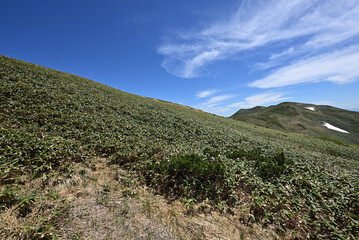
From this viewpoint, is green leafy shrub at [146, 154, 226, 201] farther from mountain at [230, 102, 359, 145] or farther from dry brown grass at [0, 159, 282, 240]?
mountain at [230, 102, 359, 145]

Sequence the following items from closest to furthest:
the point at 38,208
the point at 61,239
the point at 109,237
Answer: the point at 61,239, the point at 109,237, the point at 38,208

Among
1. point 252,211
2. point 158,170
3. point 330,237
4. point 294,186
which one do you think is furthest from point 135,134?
point 330,237

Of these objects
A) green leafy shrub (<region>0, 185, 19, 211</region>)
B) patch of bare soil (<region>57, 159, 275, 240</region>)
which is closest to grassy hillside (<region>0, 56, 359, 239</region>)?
green leafy shrub (<region>0, 185, 19, 211</region>)

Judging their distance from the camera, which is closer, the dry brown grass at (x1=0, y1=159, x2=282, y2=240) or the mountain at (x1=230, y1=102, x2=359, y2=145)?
the dry brown grass at (x1=0, y1=159, x2=282, y2=240)

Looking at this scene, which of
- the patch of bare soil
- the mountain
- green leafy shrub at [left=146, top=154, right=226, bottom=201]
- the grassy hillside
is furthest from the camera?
the mountain

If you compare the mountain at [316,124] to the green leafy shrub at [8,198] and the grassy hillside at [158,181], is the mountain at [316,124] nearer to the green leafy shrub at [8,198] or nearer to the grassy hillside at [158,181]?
the grassy hillside at [158,181]

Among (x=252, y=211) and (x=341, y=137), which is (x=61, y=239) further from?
(x=341, y=137)

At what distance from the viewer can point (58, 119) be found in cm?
978

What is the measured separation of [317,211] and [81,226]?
7994 millimetres

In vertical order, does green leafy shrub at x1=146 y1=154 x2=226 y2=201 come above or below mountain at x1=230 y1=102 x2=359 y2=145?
below

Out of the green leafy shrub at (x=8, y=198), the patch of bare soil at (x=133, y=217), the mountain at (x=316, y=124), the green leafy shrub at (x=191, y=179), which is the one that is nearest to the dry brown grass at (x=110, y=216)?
the patch of bare soil at (x=133, y=217)

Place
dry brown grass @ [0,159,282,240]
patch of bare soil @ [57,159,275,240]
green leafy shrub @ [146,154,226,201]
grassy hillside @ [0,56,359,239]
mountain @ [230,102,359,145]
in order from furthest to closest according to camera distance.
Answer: mountain @ [230,102,359,145]
green leafy shrub @ [146,154,226,201]
grassy hillside @ [0,56,359,239]
patch of bare soil @ [57,159,275,240]
dry brown grass @ [0,159,282,240]

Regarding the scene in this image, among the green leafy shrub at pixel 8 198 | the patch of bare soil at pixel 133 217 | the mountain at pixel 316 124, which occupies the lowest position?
the patch of bare soil at pixel 133 217

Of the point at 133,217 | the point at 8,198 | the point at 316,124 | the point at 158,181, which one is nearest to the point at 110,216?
the point at 133,217
